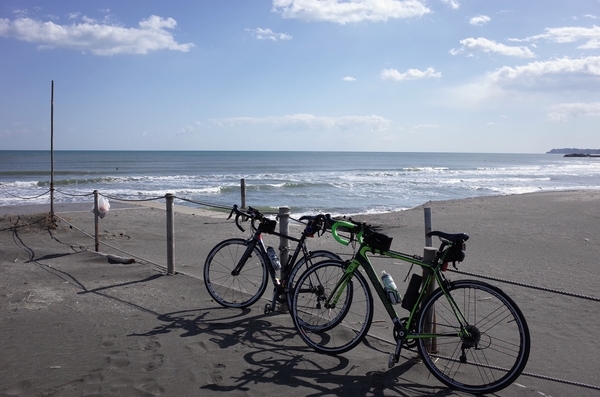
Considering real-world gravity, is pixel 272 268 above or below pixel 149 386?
above

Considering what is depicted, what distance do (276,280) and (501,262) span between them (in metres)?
6.07

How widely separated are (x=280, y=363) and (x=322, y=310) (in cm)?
76

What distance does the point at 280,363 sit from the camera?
4.27 m

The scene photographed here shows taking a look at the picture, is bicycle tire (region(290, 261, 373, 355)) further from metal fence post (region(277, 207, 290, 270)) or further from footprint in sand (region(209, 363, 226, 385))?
footprint in sand (region(209, 363, 226, 385))

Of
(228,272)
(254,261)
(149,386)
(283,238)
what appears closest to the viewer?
(149,386)

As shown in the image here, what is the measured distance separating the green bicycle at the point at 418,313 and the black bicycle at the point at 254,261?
0.25m

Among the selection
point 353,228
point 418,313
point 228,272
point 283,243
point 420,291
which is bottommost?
point 228,272

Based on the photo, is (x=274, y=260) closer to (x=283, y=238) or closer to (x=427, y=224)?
(x=283, y=238)

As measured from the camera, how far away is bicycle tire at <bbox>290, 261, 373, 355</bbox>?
452cm

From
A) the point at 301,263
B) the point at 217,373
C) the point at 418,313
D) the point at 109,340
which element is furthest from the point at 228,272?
the point at 418,313

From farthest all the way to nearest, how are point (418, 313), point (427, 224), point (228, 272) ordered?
point (228, 272), point (427, 224), point (418, 313)

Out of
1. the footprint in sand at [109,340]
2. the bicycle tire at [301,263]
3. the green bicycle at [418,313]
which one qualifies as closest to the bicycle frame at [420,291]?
the green bicycle at [418,313]

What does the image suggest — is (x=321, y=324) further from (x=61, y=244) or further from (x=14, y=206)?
(x=14, y=206)

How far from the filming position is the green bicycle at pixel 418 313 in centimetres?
381
